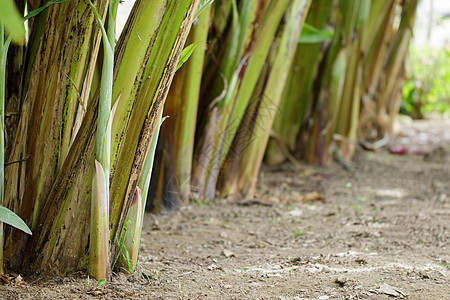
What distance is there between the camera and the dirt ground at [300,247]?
1.12 meters

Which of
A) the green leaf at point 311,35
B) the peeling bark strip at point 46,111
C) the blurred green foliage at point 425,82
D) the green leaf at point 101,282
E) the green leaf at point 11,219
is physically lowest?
the green leaf at point 101,282

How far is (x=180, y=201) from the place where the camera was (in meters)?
2.16

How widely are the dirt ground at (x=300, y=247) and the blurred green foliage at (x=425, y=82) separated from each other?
4.68m

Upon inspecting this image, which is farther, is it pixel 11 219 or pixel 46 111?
pixel 46 111

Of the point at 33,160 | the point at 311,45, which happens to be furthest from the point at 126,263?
the point at 311,45

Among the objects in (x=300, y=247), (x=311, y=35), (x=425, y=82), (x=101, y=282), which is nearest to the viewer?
(x=101, y=282)

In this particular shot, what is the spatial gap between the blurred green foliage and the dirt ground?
4.68 m

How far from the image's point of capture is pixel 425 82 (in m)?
7.43

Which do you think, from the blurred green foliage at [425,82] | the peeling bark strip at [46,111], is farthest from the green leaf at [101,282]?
the blurred green foliage at [425,82]

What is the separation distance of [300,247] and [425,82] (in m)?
6.64

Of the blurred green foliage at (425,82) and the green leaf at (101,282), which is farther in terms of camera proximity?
the blurred green foliage at (425,82)

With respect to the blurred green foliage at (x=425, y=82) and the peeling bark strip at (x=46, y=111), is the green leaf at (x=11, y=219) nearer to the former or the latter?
the peeling bark strip at (x=46, y=111)

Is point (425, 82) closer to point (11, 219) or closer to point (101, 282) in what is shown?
point (101, 282)

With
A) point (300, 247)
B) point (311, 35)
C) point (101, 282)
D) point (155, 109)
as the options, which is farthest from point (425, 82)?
point (101, 282)
